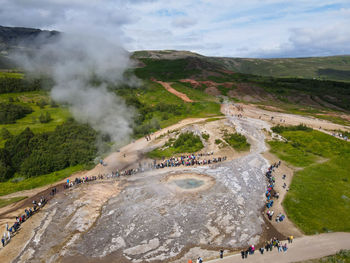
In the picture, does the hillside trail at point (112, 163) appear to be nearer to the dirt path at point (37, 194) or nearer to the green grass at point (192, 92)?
the dirt path at point (37, 194)

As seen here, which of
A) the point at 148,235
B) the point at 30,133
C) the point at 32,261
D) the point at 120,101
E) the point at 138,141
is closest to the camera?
the point at 32,261

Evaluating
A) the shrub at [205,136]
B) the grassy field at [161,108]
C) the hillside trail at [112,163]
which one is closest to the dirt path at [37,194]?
the hillside trail at [112,163]

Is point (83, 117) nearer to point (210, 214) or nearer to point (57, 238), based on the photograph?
point (57, 238)

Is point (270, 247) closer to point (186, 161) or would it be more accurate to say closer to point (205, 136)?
point (186, 161)

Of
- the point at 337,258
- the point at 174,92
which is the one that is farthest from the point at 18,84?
the point at 337,258

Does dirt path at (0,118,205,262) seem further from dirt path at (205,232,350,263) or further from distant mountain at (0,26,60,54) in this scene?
distant mountain at (0,26,60,54)

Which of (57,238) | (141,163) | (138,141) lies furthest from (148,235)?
(138,141)

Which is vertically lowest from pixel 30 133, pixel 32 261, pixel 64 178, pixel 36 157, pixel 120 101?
pixel 32 261
